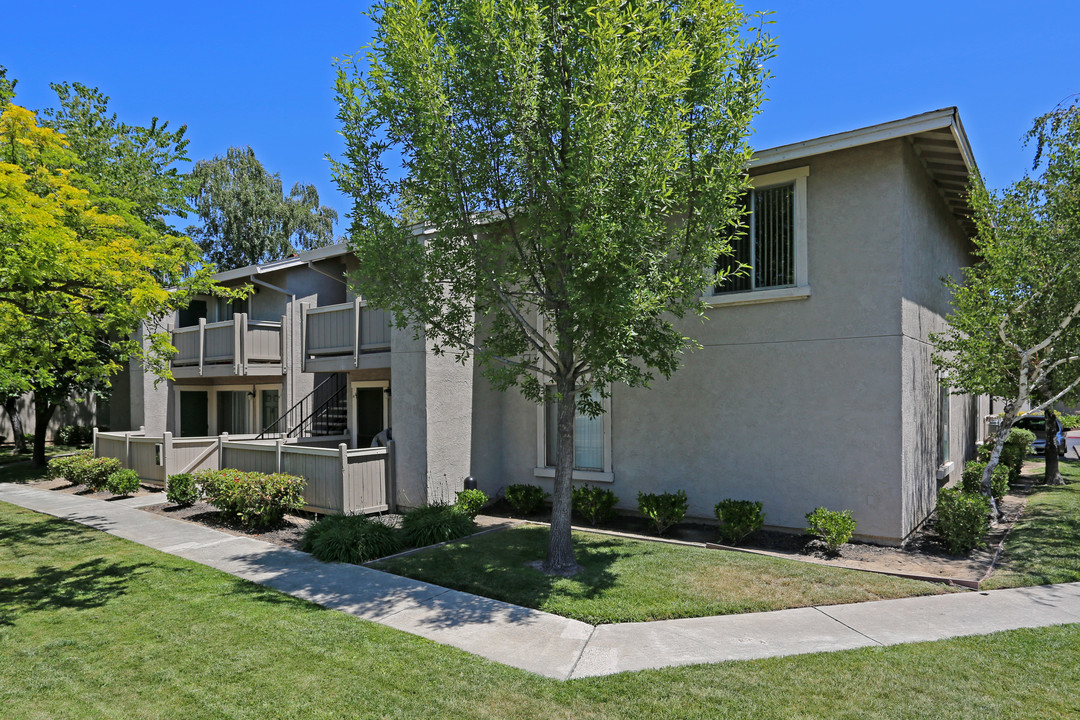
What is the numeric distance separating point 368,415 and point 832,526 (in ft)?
37.7

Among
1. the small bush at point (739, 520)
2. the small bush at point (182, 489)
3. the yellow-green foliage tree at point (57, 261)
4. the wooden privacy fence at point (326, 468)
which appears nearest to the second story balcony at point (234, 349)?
the wooden privacy fence at point (326, 468)

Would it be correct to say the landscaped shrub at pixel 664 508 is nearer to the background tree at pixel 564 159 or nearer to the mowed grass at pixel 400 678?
the background tree at pixel 564 159

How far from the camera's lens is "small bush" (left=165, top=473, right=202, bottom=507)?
1358 centimetres

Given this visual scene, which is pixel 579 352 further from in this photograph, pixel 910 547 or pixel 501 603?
pixel 910 547

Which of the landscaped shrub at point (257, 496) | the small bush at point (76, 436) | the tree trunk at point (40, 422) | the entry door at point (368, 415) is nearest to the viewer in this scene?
the landscaped shrub at point (257, 496)

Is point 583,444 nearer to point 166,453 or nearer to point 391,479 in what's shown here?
point 391,479

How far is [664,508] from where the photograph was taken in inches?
399

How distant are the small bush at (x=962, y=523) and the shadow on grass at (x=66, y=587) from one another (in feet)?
36.9

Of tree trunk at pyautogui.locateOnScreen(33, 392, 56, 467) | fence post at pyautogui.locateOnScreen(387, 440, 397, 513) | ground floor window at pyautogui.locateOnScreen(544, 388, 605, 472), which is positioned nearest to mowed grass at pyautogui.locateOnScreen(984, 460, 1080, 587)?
ground floor window at pyautogui.locateOnScreen(544, 388, 605, 472)

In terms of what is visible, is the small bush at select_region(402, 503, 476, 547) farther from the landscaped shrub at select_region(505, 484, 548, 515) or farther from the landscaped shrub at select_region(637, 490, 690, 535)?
the landscaped shrub at select_region(637, 490, 690, 535)

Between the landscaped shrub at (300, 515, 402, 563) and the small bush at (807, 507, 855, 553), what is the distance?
6.33m

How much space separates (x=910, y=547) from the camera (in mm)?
9125

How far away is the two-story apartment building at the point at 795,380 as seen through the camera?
913 cm

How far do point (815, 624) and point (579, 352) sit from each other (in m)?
4.18
